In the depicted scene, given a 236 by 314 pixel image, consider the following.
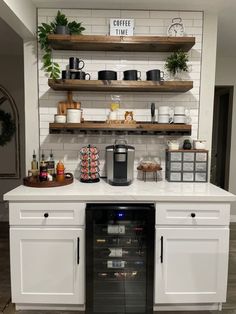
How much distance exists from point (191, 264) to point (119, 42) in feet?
6.04

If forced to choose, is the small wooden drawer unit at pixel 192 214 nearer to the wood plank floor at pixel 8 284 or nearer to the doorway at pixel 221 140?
the wood plank floor at pixel 8 284

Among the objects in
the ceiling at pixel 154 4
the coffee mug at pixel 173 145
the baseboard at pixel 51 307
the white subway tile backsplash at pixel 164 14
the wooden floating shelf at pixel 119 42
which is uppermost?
the ceiling at pixel 154 4

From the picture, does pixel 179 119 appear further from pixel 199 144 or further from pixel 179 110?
pixel 199 144

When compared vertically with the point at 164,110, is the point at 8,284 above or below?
below

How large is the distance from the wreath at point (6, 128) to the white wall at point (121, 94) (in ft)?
5.48

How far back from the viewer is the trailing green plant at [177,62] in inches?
88.8

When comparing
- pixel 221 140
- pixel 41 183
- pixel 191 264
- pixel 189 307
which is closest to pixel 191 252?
pixel 191 264

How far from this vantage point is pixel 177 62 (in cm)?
227

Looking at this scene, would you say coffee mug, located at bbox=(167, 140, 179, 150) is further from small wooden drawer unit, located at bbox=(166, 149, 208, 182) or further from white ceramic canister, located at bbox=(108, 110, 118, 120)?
white ceramic canister, located at bbox=(108, 110, 118, 120)

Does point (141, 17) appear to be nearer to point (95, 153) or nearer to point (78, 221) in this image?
point (95, 153)

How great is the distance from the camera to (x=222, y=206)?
1854 millimetres

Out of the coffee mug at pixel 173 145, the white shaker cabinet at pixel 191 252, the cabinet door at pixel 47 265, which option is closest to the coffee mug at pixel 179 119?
the coffee mug at pixel 173 145

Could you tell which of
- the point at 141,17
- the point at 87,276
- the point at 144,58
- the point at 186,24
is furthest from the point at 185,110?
the point at 87,276

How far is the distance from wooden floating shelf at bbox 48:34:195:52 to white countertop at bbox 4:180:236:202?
1.21m
